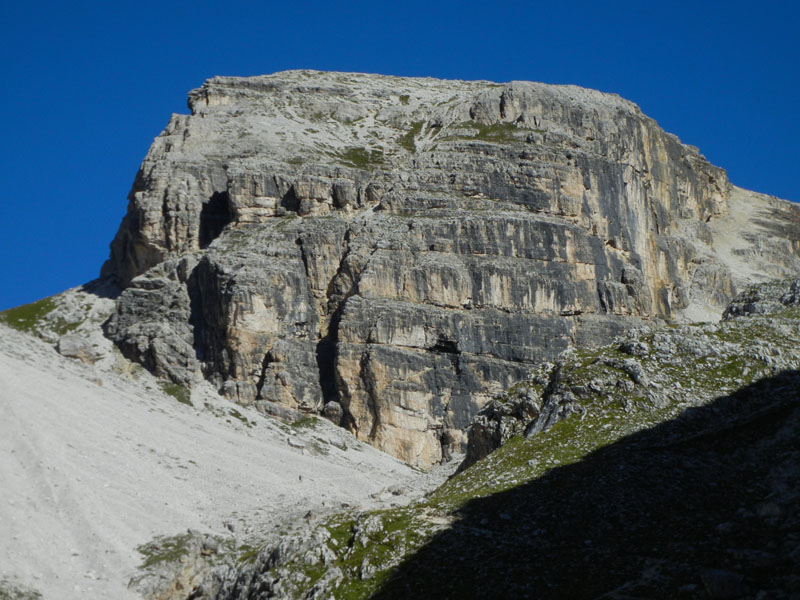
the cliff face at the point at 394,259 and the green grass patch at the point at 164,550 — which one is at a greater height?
the cliff face at the point at 394,259

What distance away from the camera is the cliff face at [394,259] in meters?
131

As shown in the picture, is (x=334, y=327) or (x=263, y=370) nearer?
(x=263, y=370)

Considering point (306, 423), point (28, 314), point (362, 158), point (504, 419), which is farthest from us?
point (362, 158)

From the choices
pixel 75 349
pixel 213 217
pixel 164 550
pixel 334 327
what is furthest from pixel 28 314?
pixel 164 550

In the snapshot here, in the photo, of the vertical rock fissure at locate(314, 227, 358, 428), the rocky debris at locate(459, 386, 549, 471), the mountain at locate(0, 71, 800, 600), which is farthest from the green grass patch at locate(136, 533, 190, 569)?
the vertical rock fissure at locate(314, 227, 358, 428)

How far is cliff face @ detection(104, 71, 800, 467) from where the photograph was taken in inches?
5167

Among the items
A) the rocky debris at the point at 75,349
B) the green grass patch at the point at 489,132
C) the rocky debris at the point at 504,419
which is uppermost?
the green grass patch at the point at 489,132

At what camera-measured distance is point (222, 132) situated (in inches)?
6639

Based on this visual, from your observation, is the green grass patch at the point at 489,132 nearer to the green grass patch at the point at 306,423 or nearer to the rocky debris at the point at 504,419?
the green grass patch at the point at 306,423

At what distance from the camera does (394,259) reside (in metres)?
137

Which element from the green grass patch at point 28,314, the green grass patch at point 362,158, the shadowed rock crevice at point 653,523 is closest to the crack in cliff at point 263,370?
the green grass patch at point 28,314

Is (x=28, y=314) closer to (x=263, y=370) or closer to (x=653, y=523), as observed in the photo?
(x=263, y=370)

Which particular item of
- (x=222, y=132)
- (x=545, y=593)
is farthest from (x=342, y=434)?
(x=545, y=593)

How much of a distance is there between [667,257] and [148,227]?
87545mm
